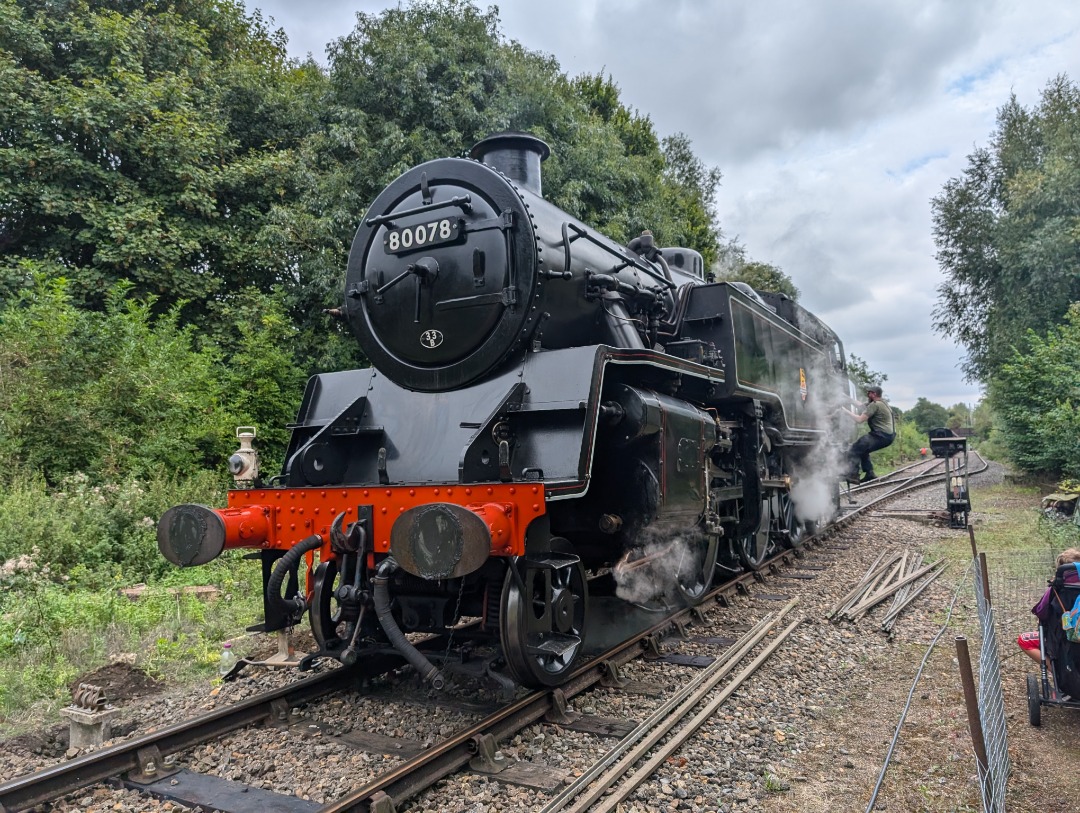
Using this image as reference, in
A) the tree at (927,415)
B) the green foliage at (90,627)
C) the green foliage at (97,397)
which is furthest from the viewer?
the tree at (927,415)

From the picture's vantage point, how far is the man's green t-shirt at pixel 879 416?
10711 mm

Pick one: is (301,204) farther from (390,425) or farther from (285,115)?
(390,425)

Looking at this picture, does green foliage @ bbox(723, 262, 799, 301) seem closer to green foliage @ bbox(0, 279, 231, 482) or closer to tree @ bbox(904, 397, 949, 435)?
green foliage @ bbox(0, 279, 231, 482)

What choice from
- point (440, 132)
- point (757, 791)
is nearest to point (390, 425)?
point (757, 791)

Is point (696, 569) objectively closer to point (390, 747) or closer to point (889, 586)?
point (889, 586)

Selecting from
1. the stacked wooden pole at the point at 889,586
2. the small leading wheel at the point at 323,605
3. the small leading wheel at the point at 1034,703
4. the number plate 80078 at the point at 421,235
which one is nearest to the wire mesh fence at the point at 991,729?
the small leading wheel at the point at 1034,703

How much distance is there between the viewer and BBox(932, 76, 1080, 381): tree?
1856 cm

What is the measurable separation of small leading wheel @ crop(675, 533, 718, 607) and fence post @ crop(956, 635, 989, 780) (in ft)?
9.60

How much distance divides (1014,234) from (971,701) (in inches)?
866

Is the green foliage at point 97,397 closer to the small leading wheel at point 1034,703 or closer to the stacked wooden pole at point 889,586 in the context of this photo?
the stacked wooden pole at point 889,586

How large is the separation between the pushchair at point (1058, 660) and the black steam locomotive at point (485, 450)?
2000 millimetres

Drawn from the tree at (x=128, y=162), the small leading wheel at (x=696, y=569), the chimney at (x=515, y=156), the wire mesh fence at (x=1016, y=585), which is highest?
the tree at (x=128, y=162)

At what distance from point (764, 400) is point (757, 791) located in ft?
14.1

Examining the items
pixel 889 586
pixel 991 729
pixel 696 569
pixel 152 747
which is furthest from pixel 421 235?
pixel 889 586
